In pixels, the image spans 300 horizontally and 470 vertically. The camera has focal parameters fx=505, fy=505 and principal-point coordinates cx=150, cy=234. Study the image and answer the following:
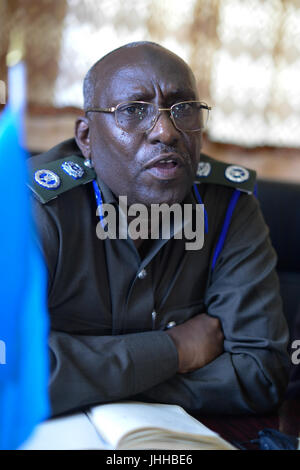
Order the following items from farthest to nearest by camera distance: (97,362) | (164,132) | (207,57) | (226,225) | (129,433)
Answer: (207,57)
(226,225)
(164,132)
(97,362)
(129,433)

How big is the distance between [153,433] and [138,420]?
0.14 ft

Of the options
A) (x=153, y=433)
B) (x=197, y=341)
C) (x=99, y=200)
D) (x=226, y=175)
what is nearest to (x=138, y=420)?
(x=153, y=433)

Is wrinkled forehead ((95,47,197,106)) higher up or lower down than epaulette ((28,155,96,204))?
higher up

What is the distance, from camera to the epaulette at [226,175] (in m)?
1.26

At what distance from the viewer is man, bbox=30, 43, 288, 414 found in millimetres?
972

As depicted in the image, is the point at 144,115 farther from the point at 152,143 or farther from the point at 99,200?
the point at 99,200

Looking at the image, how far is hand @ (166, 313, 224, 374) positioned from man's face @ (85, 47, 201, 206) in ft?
0.89

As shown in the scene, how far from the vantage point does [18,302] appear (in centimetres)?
36

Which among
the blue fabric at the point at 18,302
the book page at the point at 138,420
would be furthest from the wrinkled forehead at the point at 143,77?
the blue fabric at the point at 18,302

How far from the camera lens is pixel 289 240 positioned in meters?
1.85

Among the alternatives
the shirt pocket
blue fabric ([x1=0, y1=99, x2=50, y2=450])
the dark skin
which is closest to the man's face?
the dark skin

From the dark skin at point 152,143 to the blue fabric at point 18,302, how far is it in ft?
2.15

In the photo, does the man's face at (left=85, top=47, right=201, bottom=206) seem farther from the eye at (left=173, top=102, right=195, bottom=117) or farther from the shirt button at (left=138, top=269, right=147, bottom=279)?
the shirt button at (left=138, top=269, right=147, bottom=279)

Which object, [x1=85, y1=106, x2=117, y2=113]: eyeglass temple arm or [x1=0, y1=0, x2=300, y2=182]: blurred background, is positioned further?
[x1=0, y1=0, x2=300, y2=182]: blurred background
